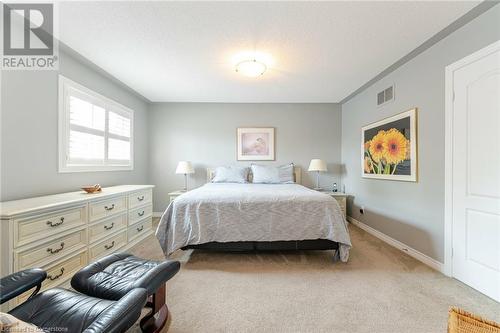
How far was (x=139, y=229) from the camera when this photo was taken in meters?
3.12

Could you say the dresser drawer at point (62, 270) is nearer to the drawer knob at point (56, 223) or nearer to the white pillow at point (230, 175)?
the drawer knob at point (56, 223)

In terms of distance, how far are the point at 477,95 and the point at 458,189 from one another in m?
0.87

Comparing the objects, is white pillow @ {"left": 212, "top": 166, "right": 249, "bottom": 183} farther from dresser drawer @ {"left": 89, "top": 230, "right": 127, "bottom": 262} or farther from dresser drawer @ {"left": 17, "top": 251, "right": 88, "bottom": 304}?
dresser drawer @ {"left": 17, "top": 251, "right": 88, "bottom": 304}

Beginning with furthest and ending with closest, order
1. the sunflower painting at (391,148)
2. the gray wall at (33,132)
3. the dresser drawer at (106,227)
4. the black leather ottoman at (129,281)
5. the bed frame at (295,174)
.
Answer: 1. the bed frame at (295,174)
2. the sunflower painting at (391,148)
3. the dresser drawer at (106,227)
4. the gray wall at (33,132)
5. the black leather ottoman at (129,281)

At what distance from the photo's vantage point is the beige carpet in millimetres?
1518

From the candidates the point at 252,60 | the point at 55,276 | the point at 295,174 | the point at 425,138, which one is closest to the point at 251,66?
the point at 252,60

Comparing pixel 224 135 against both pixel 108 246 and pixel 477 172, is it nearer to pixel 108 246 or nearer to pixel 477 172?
pixel 108 246

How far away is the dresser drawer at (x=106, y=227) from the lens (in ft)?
7.23

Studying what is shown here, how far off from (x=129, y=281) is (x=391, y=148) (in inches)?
133

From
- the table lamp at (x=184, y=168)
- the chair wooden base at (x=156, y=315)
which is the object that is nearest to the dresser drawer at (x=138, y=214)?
the table lamp at (x=184, y=168)

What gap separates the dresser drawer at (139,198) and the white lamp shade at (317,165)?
3.03 m

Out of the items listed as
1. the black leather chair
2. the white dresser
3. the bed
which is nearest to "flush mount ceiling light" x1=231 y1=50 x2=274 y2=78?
the bed

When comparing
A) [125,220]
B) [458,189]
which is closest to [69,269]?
[125,220]

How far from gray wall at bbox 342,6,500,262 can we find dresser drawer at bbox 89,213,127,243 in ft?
12.0
